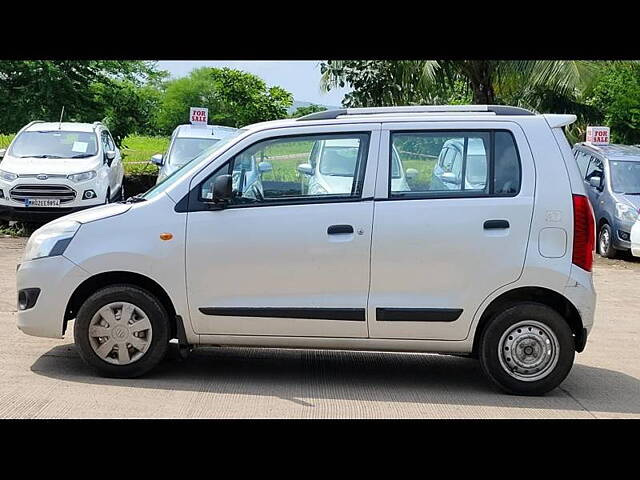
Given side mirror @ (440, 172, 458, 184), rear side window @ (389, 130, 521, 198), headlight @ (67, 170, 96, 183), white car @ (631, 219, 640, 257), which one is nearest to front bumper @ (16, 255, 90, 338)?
rear side window @ (389, 130, 521, 198)

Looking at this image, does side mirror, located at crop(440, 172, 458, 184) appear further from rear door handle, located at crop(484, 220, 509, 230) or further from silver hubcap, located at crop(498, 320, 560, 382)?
silver hubcap, located at crop(498, 320, 560, 382)

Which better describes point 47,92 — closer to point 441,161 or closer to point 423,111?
point 423,111

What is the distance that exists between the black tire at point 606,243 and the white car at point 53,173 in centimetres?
915

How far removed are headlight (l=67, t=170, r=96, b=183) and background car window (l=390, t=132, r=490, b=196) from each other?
10.0 m

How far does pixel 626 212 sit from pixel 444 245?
1120 centimetres

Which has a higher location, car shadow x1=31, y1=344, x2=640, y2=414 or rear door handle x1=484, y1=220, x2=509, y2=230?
rear door handle x1=484, y1=220, x2=509, y2=230

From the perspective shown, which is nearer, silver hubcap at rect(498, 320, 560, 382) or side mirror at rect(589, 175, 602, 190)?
silver hubcap at rect(498, 320, 560, 382)

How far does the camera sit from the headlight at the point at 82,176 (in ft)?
52.0

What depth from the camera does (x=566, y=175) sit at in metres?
6.88

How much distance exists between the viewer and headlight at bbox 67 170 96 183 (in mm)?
15836

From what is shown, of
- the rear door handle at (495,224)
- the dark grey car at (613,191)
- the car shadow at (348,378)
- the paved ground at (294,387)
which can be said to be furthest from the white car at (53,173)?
the rear door handle at (495,224)

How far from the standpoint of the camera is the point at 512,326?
22.5ft
